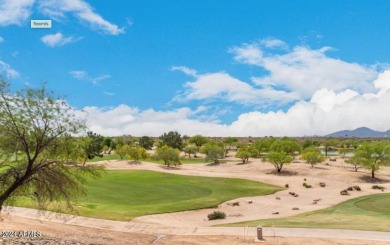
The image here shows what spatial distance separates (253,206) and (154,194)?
1546 centimetres

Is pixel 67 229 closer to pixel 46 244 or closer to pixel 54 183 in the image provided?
pixel 46 244

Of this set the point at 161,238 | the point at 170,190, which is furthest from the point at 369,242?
the point at 170,190

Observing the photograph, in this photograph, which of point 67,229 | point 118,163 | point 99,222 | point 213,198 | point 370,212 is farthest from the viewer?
point 118,163

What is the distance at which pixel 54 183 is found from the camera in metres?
25.0

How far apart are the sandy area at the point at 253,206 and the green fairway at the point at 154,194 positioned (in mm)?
2455

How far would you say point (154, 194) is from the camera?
2625 inches

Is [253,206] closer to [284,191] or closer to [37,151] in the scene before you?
[284,191]

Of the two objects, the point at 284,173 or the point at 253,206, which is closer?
the point at 253,206

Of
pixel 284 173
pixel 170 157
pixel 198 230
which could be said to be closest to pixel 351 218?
pixel 198 230

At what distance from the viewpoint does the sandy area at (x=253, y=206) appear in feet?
107

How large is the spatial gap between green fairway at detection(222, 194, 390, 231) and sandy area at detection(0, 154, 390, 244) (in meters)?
5.01

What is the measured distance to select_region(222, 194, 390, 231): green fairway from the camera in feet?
130

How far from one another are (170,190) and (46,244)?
44.6 meters

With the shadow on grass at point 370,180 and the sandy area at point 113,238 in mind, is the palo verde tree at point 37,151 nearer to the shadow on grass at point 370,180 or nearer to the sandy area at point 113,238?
the sandy area at point 113,238
